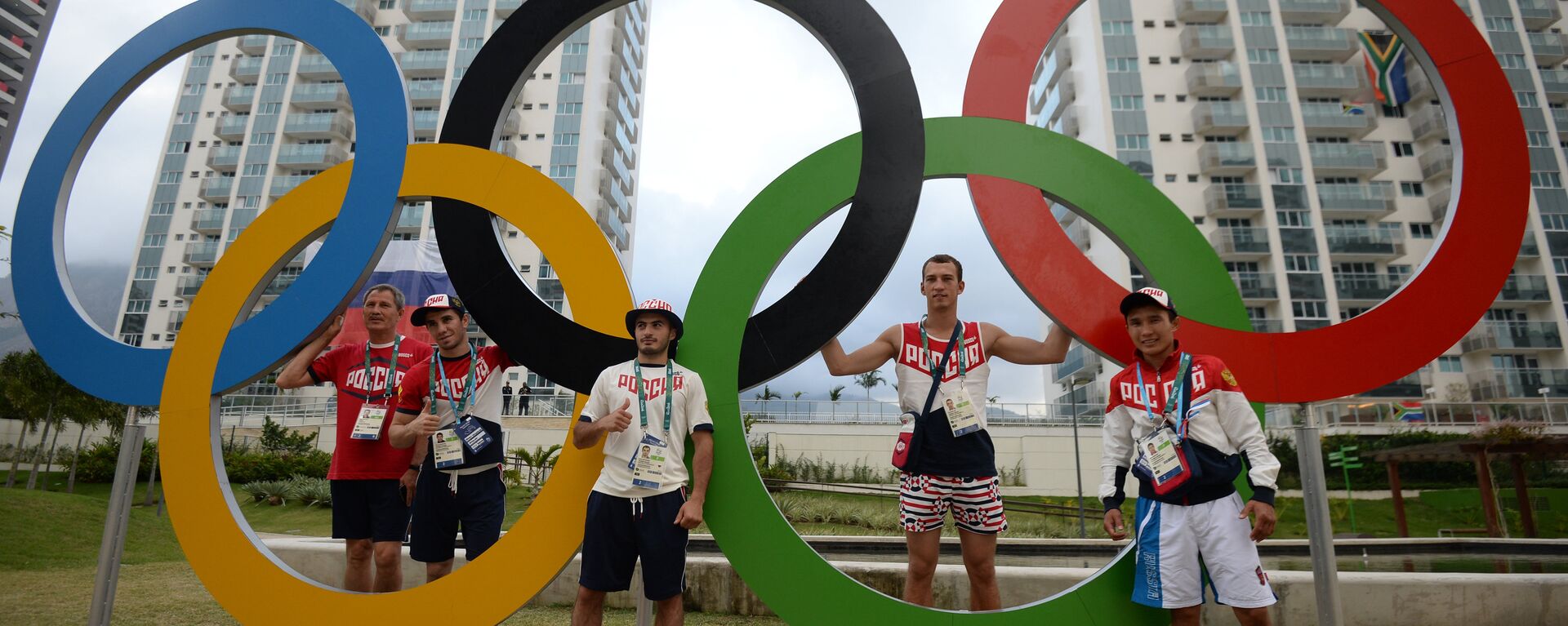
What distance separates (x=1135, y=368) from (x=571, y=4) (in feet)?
13.0

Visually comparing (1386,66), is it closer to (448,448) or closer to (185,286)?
(448,448)

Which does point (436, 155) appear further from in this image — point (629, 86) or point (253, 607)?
point (629, 86)

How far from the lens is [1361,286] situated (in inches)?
1335

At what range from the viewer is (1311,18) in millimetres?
36906

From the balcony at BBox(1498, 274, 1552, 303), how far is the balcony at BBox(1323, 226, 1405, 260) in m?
4.32

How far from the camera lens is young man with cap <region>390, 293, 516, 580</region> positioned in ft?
13.0

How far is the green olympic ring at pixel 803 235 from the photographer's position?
3646mm

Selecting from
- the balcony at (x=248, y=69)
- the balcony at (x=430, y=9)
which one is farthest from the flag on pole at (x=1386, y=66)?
the balcony at (x=248, y=69)

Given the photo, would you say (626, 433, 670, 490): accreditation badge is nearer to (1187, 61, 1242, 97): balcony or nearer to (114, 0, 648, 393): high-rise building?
(114, 0, 648, 393): high-rise building

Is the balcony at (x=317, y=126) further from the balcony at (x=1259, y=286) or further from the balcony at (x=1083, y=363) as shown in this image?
the balcony at (x=1259, y=286)

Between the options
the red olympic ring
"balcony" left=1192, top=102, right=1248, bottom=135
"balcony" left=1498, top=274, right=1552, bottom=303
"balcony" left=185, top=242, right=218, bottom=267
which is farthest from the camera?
"balcony" left=185, top=242, right=218, bottom=267

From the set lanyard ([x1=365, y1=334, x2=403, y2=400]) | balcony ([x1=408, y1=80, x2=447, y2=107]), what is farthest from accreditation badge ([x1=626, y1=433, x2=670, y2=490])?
balcony ([x1=408, y1=80, x2=447, y2=107])

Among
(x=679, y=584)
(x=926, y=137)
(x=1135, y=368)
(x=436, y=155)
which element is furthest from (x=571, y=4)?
(x=1135, y=368)

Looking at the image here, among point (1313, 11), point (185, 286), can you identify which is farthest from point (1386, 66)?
point (185, 286)
